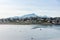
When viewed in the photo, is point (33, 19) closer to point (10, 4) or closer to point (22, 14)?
point (22, 14)

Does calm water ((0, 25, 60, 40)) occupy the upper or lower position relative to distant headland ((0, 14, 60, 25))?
lower

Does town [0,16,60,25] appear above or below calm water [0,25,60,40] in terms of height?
above

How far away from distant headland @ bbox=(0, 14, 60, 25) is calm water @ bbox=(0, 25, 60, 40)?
65 mm

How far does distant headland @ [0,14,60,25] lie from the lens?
1501mm

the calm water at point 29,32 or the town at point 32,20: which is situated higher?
the town at point 32,20

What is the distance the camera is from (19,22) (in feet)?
4.98

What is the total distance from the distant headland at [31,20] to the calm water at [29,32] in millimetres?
65

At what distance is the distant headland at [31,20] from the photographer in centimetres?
150

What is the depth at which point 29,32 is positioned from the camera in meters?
1.47

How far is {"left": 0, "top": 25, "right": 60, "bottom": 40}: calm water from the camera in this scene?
1.45m

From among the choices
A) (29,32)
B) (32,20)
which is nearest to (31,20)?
(32,20)

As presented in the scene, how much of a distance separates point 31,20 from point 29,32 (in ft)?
0.58

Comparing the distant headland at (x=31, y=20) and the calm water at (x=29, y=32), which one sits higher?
the distant headland at (x=31, y=20)

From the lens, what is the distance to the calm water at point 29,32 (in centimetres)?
145
